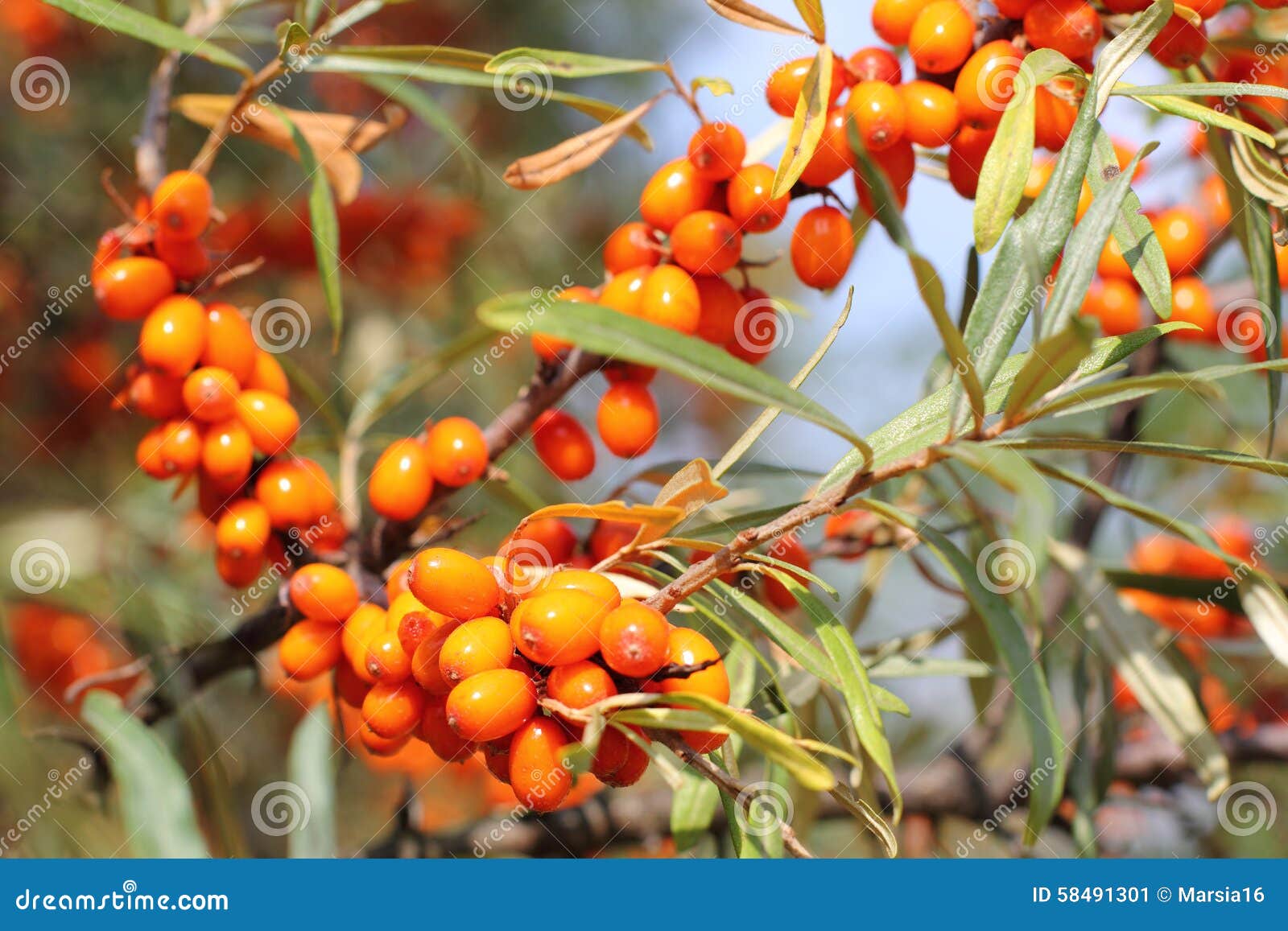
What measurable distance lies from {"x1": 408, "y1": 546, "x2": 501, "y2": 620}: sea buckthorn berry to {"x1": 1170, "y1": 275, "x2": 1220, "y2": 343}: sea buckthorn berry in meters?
0.80

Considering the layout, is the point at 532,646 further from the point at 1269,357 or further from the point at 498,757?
the point at 1269,357

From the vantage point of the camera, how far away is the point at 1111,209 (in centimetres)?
61

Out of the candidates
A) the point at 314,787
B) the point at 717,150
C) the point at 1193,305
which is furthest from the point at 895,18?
the point at 314,787

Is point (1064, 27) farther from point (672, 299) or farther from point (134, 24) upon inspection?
point (134, 24)

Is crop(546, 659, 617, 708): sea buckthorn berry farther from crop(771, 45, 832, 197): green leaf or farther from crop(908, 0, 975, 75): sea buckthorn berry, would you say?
crop(908, 0, 975, 75): sea buckthorn berry

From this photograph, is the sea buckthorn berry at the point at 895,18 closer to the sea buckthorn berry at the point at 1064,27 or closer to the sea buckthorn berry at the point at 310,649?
the sea buckthorn berry at the point at 1064,27

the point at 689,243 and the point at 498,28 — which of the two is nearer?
the point at 689,243

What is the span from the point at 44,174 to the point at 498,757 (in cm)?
149

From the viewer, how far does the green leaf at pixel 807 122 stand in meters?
0.72

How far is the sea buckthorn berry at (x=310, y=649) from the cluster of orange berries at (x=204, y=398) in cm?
11

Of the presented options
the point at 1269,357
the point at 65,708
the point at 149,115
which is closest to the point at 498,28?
the point at 149,115

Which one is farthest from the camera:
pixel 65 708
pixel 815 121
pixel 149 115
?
pixel 65 708

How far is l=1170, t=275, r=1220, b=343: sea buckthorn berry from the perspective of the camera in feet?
3.46
